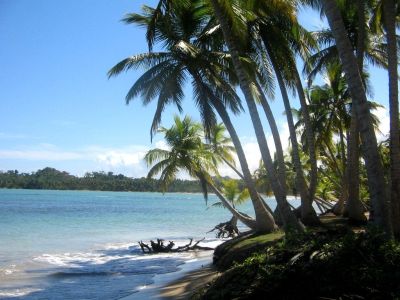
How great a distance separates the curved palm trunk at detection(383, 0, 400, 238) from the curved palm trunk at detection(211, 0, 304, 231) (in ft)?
8.53

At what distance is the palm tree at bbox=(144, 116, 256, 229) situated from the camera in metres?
23.0

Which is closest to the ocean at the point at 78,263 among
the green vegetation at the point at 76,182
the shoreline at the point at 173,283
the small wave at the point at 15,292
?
the small wave at the point at 15,292

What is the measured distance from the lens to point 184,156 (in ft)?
76.2

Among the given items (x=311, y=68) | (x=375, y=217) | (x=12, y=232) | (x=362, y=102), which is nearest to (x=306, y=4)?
(x=311, y=68)

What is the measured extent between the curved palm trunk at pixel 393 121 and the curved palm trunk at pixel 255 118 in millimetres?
2600

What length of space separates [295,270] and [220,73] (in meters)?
12.5

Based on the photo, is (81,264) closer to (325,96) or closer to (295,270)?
(295,270)

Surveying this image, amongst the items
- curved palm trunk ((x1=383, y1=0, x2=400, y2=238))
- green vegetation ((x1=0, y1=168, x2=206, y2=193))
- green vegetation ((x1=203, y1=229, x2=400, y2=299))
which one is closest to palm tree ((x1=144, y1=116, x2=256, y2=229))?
curved palm trunk ((x1=383, y1=0, x2=400, y2=238))

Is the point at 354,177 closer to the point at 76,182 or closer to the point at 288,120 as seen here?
the point at 288,120

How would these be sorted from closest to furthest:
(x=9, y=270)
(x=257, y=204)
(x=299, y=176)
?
(x=257, y=204) → (x=9, y=270) → (x=299, y=176)

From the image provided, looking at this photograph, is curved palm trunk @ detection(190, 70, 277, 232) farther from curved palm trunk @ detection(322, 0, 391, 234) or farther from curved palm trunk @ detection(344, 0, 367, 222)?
curved palm trunk @ detection(322, 0, 391, 234)

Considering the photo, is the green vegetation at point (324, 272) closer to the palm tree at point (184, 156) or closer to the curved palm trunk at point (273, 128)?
the curved palm trunk at point (273, 128)

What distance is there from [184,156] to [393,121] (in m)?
12.2

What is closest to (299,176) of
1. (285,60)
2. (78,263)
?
(285,60)
